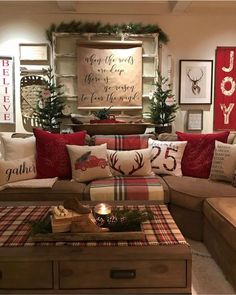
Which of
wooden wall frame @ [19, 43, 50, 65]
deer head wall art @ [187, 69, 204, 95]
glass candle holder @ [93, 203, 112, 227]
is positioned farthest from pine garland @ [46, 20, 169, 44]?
glass candle holder @ [93, 203, 112, 227]

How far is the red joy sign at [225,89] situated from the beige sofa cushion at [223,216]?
102 inches

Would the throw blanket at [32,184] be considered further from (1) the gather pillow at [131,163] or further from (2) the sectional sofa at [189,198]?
(1) the gather pillow at [131,163]

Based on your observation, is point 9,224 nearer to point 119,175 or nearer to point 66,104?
point 119,175

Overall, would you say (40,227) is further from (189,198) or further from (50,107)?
(50,107)

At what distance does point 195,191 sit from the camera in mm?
2734

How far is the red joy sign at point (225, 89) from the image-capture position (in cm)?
476

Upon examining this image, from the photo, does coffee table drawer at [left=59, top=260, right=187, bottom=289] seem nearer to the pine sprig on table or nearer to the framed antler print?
the pine sprig on table

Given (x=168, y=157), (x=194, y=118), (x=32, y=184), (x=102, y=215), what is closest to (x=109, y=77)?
(x=194, y=118)

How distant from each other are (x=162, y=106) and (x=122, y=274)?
318 cm

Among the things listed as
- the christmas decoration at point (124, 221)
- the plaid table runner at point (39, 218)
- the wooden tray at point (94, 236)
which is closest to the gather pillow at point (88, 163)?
the plaid table runner at point (39, 218)

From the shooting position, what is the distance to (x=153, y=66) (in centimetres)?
475

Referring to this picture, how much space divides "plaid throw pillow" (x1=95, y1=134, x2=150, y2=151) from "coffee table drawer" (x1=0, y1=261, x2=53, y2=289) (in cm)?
185

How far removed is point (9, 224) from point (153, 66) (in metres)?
3.39

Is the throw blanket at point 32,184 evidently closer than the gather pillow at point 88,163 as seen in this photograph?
Yes
